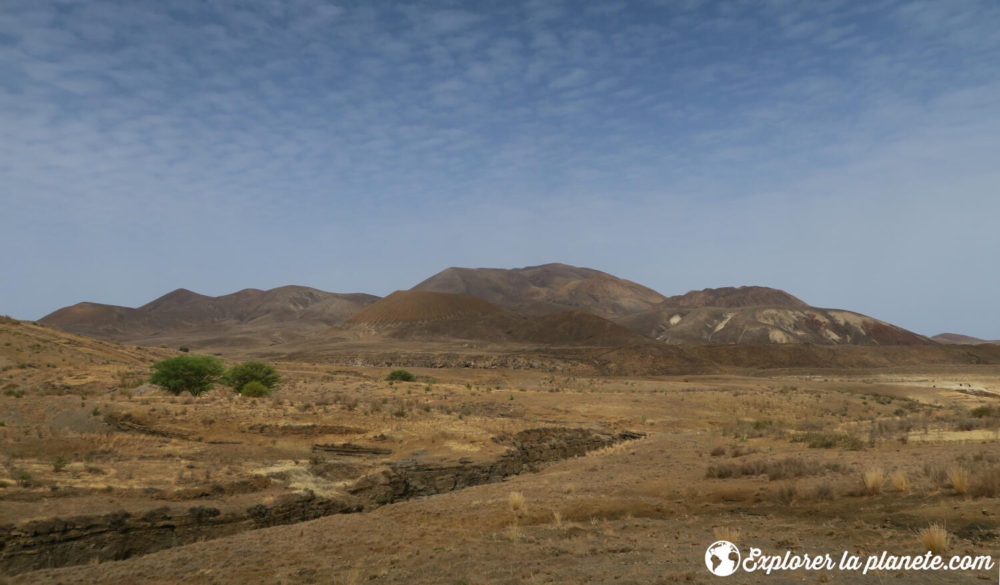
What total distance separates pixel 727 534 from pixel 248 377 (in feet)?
98.3

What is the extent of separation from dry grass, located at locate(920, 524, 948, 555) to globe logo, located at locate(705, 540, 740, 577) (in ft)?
8.25

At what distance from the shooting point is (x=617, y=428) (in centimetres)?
2797

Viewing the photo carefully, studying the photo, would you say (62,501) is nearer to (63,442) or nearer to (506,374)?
(63,442)

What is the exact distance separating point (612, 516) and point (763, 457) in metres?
Result: 7.44

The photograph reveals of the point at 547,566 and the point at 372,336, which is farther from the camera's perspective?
the point at 372,336

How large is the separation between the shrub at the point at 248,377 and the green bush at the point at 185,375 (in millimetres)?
1861

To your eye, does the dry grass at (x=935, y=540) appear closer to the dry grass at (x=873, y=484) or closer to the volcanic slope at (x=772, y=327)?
the dry grass at (x=873, y=484)

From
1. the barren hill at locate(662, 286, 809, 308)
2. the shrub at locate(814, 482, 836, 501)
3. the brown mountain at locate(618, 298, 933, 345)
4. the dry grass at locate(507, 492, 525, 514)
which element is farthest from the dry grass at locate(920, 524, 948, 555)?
the barren hill at locate(662, 286, 809, 308)

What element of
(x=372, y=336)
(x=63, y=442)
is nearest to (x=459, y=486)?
(x=63, y=442)

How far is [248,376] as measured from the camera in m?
33.4

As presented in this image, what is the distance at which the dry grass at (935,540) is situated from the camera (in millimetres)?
7980

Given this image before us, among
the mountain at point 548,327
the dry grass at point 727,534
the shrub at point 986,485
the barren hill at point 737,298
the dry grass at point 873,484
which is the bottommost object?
the dry grass at point 727,534

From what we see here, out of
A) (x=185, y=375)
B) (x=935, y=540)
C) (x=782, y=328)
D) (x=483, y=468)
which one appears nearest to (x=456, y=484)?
(x=483, y=468)

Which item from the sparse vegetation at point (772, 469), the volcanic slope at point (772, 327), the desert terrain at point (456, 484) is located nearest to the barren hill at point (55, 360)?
the desert terrain at point (456, 484)
